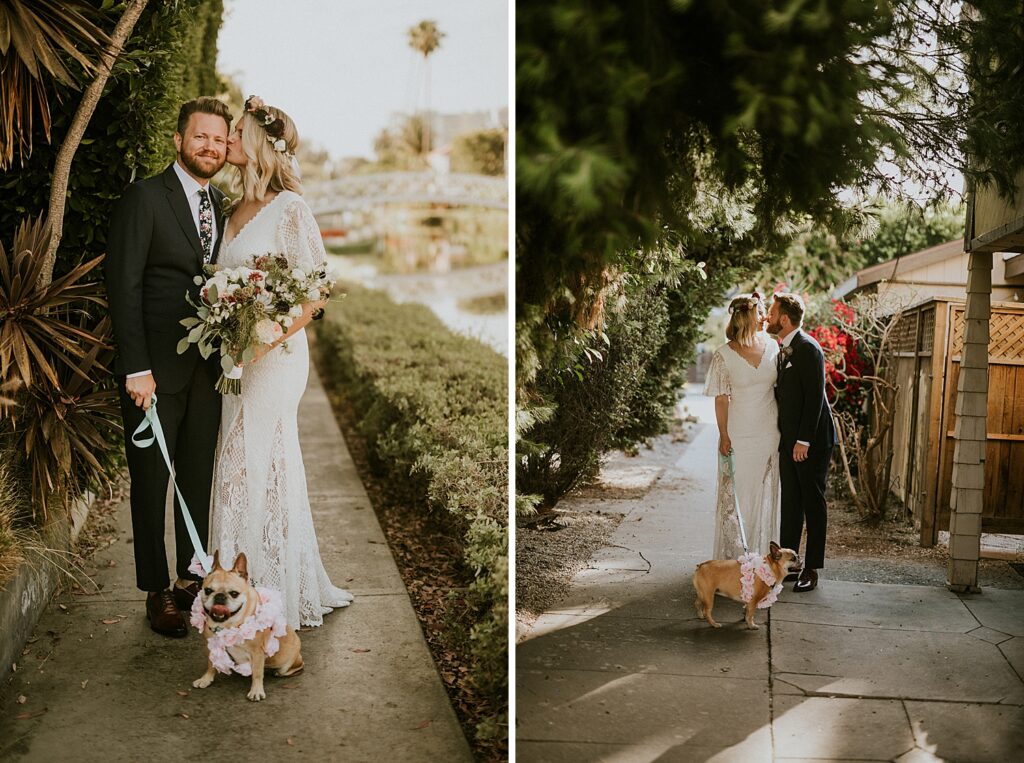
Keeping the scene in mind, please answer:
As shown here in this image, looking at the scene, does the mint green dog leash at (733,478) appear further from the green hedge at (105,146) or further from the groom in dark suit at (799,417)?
the green hedge at (105,146)

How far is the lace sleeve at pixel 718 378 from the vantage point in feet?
13.0

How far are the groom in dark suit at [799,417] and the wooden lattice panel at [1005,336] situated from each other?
0.60 metres

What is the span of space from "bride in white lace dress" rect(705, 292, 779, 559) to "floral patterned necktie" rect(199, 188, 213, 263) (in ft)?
7.35

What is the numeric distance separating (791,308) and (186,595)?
2908 millimetres

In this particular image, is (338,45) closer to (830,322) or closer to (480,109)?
(830,322)

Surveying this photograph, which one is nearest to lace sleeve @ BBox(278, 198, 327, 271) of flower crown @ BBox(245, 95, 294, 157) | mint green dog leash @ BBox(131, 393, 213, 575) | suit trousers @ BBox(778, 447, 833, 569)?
flower crown @ BBox(245, 95, 294, 157)

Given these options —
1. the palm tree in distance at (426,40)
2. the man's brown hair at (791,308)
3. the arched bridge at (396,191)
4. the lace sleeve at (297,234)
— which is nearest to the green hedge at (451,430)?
the lace sleeve at (297,234)

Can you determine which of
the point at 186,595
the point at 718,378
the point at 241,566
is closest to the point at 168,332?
the point at 241,566

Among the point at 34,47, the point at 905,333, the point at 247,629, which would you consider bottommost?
the point at 247,629

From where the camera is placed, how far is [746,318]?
389 centimetres

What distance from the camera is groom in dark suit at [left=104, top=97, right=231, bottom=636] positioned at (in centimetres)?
331

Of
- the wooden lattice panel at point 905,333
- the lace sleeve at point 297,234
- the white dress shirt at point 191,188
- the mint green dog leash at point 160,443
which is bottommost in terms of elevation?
the mint green dog leash at point 160,443

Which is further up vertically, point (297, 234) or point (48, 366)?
point (297, 234)

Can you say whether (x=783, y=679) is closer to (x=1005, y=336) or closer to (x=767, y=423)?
(x=767, y=423)
